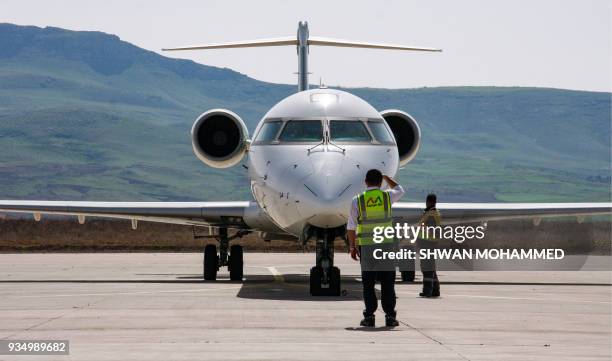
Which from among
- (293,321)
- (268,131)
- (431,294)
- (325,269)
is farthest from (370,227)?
(268,131)

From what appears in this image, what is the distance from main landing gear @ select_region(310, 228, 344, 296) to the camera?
57.3 ft

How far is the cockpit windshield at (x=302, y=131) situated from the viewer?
1878 cm

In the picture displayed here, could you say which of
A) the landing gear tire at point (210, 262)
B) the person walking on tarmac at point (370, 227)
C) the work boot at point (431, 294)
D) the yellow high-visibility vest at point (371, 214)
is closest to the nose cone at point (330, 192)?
the person walking on tarmac at point (370, 227)

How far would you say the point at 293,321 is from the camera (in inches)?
547

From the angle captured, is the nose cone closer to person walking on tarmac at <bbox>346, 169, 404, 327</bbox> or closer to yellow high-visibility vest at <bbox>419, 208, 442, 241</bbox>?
person walking on tarmac at <bbox>346, 169, 404, 327</bbox>

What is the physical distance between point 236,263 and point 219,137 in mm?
2531

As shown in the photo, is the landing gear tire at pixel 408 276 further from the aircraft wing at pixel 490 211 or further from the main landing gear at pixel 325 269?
the main landing gear at pixel 325 269

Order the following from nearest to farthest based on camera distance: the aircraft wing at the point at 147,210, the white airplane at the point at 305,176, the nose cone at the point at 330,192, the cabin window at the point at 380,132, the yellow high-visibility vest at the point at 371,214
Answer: the yellow high-visibility vest at the point at 371,214
the nose cone at the point at 330,192
the white airplane at the point at 305,176
the cabin window at the point at 380,132
the aircraft wing at the point at 147,210

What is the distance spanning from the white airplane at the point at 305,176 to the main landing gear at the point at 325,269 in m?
0.01

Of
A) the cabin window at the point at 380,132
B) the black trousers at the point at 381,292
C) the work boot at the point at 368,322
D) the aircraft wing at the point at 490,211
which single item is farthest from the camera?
the aircraft wing at the point at 490,211

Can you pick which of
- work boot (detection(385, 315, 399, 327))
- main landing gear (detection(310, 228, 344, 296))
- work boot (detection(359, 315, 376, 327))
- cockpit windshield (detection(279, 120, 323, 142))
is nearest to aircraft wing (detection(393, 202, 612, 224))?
cockpit windshield (detection(279, 120, 323, 142))

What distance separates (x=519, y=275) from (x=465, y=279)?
A: 8.42 feet

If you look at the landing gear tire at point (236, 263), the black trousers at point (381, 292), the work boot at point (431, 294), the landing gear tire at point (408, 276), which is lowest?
the landing gear tire at point (408, 276)

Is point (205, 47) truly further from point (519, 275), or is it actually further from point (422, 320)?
point (422, 320)
